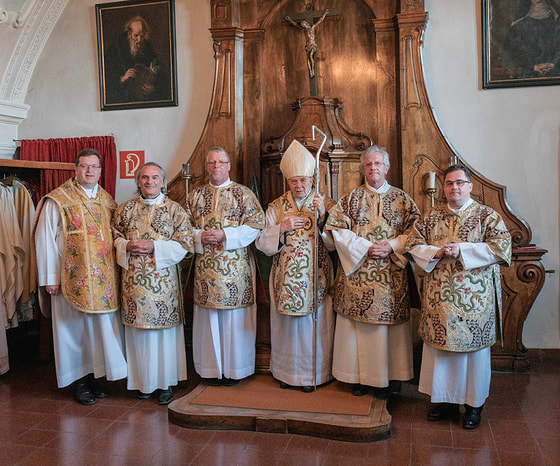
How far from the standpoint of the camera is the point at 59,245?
449cm

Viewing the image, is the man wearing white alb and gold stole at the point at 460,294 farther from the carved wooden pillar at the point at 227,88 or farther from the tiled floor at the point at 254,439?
the carved wooden pillar at the point at 227,88

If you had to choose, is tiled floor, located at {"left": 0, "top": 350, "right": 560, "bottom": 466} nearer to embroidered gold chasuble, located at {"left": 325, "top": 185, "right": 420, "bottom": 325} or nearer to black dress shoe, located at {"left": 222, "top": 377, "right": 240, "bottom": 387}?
black dress shoe, located at {"left": 222, "top": 377, "right": 240, "bottom": 387}

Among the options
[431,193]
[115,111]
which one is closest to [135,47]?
[115,111]

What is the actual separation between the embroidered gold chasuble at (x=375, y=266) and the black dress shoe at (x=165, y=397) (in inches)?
55.8

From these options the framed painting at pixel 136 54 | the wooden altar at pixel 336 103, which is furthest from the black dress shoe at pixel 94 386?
the framed painting at pixel 136 54

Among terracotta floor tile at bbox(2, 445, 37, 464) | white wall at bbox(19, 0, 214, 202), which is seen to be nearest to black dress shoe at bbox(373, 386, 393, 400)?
terracotta floor tile at bbox(2, 445, 37, 464)

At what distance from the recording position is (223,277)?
4.54 metres

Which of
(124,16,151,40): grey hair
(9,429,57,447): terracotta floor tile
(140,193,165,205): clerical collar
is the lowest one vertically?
(9,429,57,447): terracotta floor tile

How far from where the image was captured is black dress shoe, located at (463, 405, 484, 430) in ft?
12.6

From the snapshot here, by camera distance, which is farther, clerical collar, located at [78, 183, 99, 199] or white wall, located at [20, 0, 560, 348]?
white wall, located at [20, 0, 560, 348]

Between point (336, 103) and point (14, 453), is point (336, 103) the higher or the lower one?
the higher one

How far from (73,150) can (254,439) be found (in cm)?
378

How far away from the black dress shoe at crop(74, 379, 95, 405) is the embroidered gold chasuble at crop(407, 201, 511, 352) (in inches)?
99.3

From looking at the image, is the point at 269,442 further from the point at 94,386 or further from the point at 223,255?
the point at 94,386
